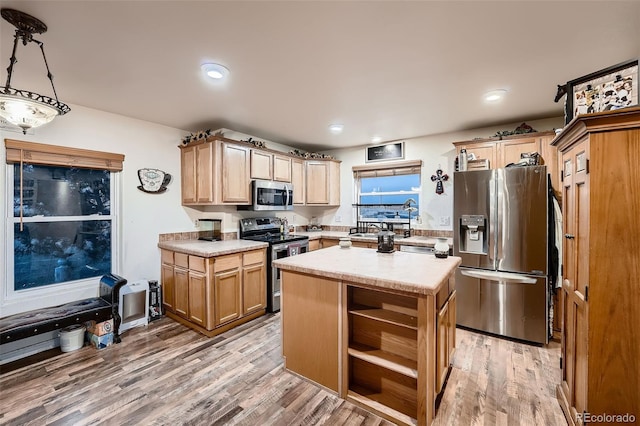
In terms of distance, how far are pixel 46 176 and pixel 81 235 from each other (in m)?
0.69

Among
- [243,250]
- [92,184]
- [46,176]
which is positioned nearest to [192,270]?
[243,250]

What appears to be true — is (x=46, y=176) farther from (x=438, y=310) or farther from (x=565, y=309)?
(x=565, y=309)

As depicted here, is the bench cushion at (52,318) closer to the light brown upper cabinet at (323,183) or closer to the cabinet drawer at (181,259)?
the cabinet drawer at (181,259)

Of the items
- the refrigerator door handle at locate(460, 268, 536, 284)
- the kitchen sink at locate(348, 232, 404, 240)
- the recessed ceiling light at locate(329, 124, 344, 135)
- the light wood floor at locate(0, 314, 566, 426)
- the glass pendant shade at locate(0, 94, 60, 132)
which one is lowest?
the light wood floor at locate(0, 314, 566, 426)

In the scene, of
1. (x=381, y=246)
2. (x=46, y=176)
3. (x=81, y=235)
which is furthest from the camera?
(x=81, y=235)

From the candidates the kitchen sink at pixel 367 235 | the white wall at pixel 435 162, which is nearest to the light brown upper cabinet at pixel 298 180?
the kitchen sink at pixel 367 235

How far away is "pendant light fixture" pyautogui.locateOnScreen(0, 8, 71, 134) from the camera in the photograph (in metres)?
1.55

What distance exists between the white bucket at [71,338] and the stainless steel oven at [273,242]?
1936 millimetres

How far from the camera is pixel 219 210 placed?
385 cm

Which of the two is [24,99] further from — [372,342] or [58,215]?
[372,342]

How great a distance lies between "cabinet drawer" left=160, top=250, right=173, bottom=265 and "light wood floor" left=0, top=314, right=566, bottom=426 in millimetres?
929

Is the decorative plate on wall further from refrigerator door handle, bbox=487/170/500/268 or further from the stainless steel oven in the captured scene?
refrigerator door handle, bbox=487/170/500/268

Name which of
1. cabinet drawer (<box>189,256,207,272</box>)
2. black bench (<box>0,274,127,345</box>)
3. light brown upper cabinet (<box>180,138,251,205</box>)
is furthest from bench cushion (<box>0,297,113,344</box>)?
light brown upper cabinet (<box>180,138,251,205</box>)

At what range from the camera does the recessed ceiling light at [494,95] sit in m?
2.56
